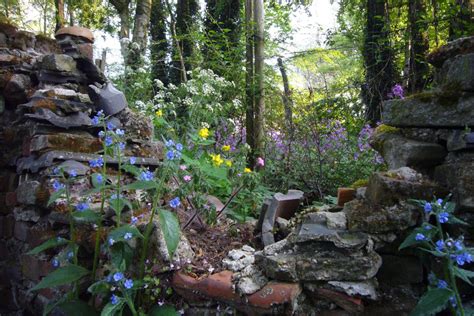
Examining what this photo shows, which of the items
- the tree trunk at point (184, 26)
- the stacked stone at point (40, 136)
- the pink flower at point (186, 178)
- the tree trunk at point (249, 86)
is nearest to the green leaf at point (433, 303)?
the pink flower at point (186, 178)

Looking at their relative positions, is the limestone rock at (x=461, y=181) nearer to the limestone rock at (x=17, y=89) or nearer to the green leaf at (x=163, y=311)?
the green leaf at (x=163, y=311)

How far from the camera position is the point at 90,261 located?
208 cm

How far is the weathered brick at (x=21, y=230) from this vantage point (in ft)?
9.07

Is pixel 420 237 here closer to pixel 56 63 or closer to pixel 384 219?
pixel 384 219

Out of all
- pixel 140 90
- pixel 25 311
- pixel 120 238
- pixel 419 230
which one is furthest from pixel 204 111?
pixel 419 230

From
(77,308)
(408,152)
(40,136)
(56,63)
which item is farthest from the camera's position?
(56,63)

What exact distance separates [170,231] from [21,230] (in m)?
1.87

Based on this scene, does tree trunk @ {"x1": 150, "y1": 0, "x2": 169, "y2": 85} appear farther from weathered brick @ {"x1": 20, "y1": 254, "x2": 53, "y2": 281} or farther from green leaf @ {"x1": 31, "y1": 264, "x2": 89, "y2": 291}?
green leaf @ {"x1": 31, "y1": 264, "x2": 89, "y2": 291}

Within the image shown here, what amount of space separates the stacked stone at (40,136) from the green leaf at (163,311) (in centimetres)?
90

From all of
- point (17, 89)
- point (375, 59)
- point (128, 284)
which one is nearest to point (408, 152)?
point (128, 284)

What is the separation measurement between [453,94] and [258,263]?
3.79 feet

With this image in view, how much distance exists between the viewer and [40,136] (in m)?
2.68

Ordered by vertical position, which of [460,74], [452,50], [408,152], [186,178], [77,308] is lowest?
[77,308]

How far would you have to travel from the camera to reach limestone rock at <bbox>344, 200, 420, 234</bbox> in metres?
1.61
